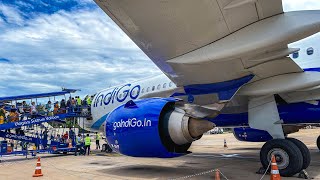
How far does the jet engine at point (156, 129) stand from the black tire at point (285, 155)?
1.41 m

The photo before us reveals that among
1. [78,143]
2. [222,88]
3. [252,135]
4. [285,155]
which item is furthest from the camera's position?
[78,143]

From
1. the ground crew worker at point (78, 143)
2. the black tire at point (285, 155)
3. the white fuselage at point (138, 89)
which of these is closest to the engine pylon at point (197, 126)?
the black tire at point (285, 155)

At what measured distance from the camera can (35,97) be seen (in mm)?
16578

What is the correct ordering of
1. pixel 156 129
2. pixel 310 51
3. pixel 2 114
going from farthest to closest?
pixel 2 114, pixel 310 51, pixel 156 129

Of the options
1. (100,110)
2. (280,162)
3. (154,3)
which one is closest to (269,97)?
(280,162)

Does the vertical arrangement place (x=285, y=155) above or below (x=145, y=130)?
below

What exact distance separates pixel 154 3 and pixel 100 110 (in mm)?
8565

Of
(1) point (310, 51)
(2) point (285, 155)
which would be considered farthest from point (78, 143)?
(1) point (310, 51)

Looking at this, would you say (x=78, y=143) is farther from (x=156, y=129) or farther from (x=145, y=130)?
(x=156, y=129)

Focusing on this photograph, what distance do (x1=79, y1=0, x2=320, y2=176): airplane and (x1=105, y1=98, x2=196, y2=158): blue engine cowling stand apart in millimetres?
24

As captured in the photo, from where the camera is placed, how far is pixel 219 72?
6.86m

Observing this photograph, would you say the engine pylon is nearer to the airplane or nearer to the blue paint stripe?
the airplane

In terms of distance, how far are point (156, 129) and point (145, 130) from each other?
0.98 ft

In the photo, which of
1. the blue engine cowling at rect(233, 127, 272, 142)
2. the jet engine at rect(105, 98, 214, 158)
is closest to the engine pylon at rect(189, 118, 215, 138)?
the jet engine at rect(105, 98, 214, 158)
